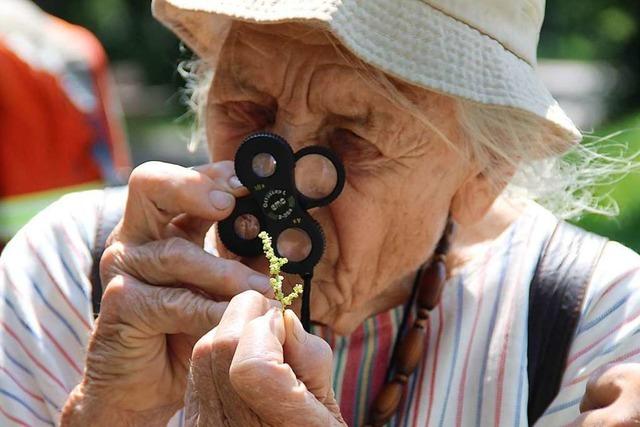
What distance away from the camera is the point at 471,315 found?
2592 mm

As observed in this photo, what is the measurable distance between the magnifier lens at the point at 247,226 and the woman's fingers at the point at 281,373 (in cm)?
46

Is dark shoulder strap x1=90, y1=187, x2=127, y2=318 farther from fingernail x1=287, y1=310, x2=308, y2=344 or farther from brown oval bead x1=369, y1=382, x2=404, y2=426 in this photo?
fingernail x1=287, y1=310, x2=308, y2=344

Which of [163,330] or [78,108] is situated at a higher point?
[163,330]

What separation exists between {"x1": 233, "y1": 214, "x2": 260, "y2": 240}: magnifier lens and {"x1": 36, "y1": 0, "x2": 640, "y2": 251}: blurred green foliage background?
6.48 m

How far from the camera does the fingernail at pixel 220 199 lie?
2129 millimetres

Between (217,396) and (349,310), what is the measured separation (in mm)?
760

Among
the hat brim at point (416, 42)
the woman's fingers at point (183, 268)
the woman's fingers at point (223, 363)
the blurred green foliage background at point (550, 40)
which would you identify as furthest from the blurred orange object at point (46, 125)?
the blurred green foliage background at point (550, 40)

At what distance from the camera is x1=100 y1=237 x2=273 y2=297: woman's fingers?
6.79 feet

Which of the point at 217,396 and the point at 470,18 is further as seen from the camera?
the point at 470,18

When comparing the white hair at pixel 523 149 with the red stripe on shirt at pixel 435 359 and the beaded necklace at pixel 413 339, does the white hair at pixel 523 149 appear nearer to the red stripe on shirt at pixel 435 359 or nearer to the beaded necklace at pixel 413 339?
the beaded necklace at pixel 413 339

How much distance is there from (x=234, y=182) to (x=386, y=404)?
649 mm

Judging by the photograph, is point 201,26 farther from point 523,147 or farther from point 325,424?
point 325,424

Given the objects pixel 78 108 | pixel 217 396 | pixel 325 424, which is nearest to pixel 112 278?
pixel 217 396

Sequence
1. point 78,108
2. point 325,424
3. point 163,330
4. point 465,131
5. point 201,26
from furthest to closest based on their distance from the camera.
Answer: point 78,108
point 201,26
point 465,131
point 163,330
point 325,424
